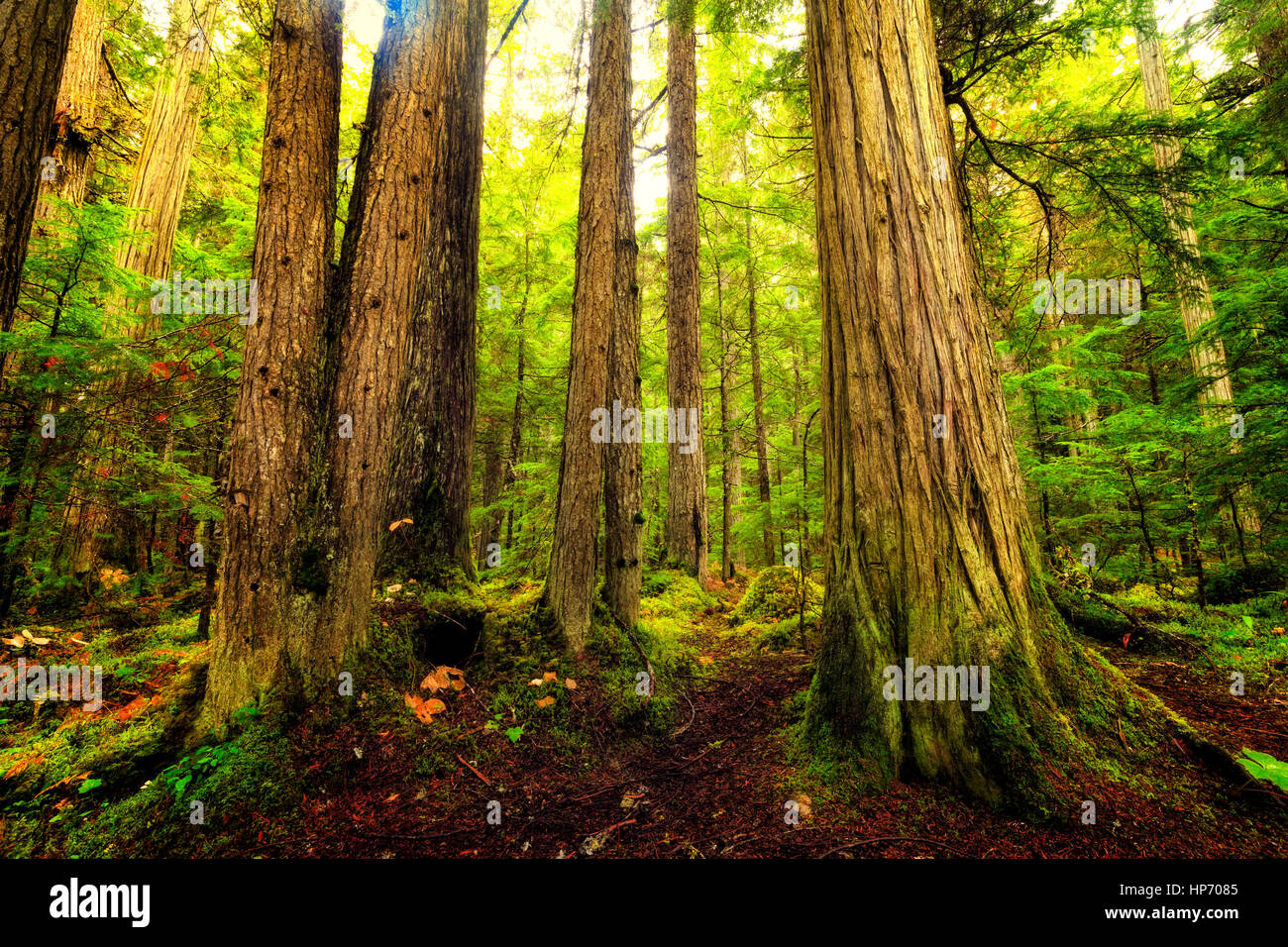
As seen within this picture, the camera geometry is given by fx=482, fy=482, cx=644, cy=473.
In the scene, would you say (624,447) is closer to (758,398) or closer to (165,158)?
(165,158)

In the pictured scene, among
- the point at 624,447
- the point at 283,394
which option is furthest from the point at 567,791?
the point at 283,394

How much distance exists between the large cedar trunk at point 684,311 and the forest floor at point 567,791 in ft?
17.4

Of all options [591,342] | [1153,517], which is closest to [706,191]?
[591,342]

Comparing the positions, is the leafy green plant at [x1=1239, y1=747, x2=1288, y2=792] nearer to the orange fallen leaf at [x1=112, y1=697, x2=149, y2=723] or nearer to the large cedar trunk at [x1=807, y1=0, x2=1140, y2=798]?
the large cedar trunk at [x1=807, y1=0, x2=1140, y2=798]

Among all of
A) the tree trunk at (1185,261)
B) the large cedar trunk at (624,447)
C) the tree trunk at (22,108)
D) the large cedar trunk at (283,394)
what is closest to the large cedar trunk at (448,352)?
the large cedar trunk at (283,394)

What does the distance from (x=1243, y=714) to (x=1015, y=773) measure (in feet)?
6.03

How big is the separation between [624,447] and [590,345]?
0.99 m

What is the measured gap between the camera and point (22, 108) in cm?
185

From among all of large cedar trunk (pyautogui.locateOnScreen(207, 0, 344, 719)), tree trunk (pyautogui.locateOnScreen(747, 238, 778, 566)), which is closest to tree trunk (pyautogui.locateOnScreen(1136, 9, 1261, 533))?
large cedar trunk (pyautogui.locateOnScreen(207, 0, 344, 719))

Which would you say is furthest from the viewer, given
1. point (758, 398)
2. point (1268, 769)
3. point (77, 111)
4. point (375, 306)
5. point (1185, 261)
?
point (758, 398)

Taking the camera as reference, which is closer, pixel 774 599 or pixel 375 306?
pixel 375 306

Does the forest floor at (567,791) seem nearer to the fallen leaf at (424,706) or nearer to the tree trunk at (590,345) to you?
the fallen leaf at (424,706)
